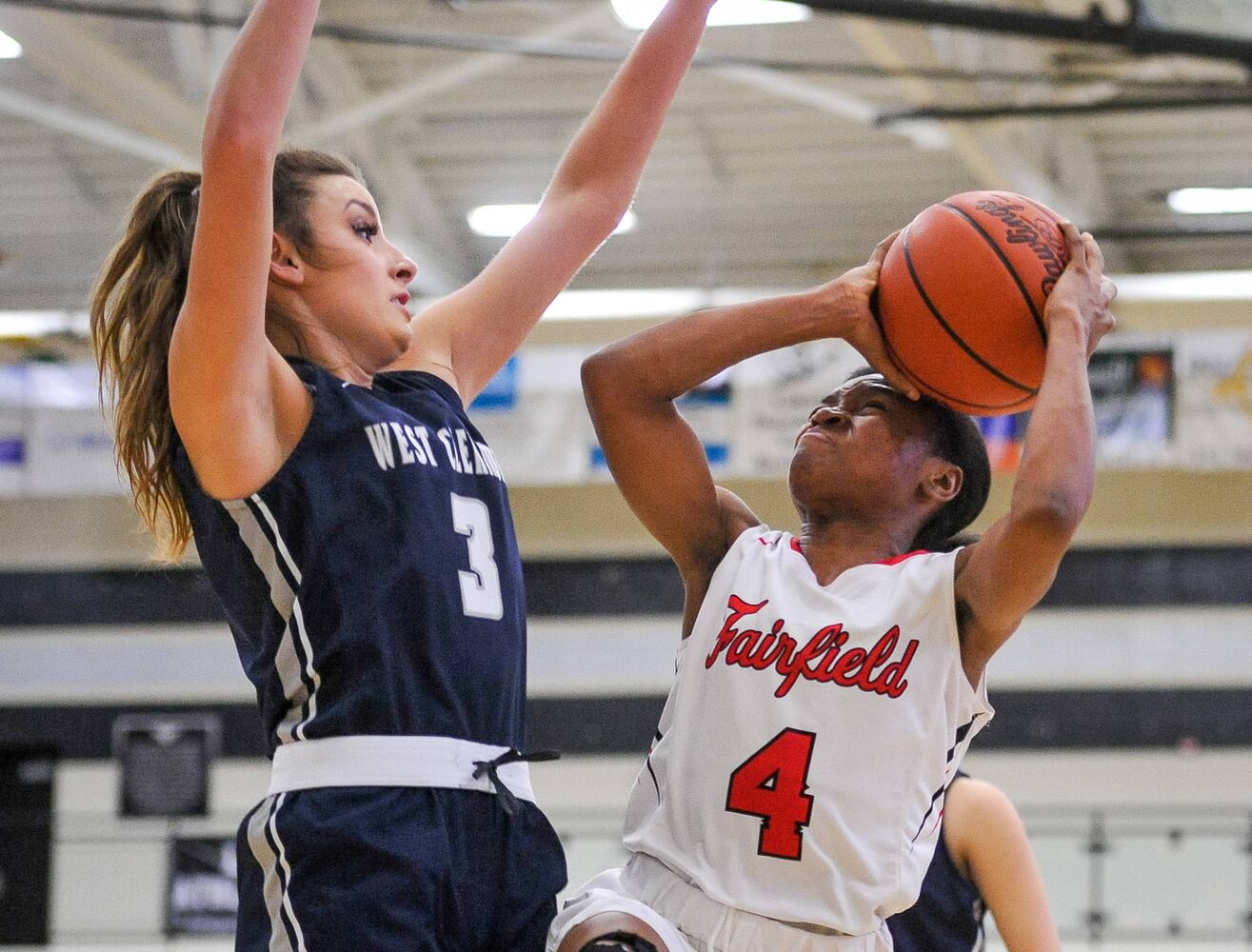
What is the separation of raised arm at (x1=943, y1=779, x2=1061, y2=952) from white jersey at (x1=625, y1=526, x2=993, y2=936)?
0.93m

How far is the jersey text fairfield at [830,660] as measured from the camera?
2.51 m

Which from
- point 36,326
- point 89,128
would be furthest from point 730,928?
point 36,326

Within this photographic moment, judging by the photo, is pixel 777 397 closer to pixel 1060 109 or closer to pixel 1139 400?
pixel 1139 400

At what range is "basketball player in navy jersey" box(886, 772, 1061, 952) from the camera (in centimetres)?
346

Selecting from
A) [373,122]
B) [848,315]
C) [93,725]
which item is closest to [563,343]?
[373,122]

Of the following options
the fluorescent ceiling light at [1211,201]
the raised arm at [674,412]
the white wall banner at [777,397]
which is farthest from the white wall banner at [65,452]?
the raised arm at [674,412]

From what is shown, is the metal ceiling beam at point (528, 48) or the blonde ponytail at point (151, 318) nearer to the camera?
the blonde ponytail at point (151, 318)

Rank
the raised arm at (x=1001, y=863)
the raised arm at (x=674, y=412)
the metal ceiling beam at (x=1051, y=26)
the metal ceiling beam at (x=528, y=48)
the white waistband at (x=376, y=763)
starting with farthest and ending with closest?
the metal ceiling beam at (x=528, y=48), the metal ceiling beam at (x=1051, y=26), the raised arm at (x=1001, y=863), the raised arm at (x=674, y=412), the white waistband at (x=376, y=763)

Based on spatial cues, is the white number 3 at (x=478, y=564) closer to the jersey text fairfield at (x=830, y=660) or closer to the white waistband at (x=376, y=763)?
the white waistband at (x=376, y=763)

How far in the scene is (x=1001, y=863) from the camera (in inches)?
137

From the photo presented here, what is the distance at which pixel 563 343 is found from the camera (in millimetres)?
12781

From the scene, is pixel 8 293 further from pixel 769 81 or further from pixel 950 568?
pixel 950 568

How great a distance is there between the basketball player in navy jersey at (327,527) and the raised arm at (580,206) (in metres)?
0.30

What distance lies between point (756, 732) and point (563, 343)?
1038 cm
